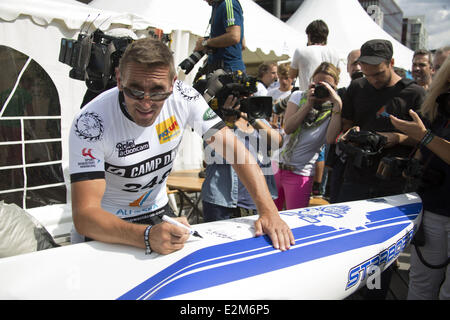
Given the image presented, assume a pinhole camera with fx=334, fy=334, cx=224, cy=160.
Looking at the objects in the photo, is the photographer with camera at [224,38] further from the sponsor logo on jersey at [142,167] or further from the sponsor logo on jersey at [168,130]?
the sponsor logo on jersey at [142,167]

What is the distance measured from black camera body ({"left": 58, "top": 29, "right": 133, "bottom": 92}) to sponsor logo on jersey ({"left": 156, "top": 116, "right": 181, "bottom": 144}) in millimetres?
910

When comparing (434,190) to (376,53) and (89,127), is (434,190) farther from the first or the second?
(89,127)

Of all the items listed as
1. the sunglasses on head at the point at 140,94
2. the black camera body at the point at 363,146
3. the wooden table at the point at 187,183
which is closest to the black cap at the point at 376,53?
the black camera body at the point at 363,146

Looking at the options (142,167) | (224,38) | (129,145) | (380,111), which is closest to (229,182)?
(142,167)

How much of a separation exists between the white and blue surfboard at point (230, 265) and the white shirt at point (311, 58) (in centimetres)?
228

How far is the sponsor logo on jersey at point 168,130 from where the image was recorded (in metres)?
1.79

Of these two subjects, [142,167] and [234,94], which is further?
[234,94]

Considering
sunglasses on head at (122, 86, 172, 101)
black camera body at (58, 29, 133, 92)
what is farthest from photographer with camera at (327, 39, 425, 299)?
black camera body at (58, 29, 133, 92)

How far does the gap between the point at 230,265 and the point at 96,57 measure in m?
1.88

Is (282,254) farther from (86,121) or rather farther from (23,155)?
(23,155)

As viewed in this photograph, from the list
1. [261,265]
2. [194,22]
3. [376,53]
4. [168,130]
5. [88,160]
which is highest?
[194,22]

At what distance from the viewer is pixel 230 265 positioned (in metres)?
1.38

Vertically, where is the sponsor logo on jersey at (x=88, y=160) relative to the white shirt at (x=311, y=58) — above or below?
below

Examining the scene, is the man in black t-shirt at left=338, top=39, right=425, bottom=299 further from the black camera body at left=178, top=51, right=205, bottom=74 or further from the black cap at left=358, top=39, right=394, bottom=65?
the black camera body at left=178, top=51, right=205, bottom=74
